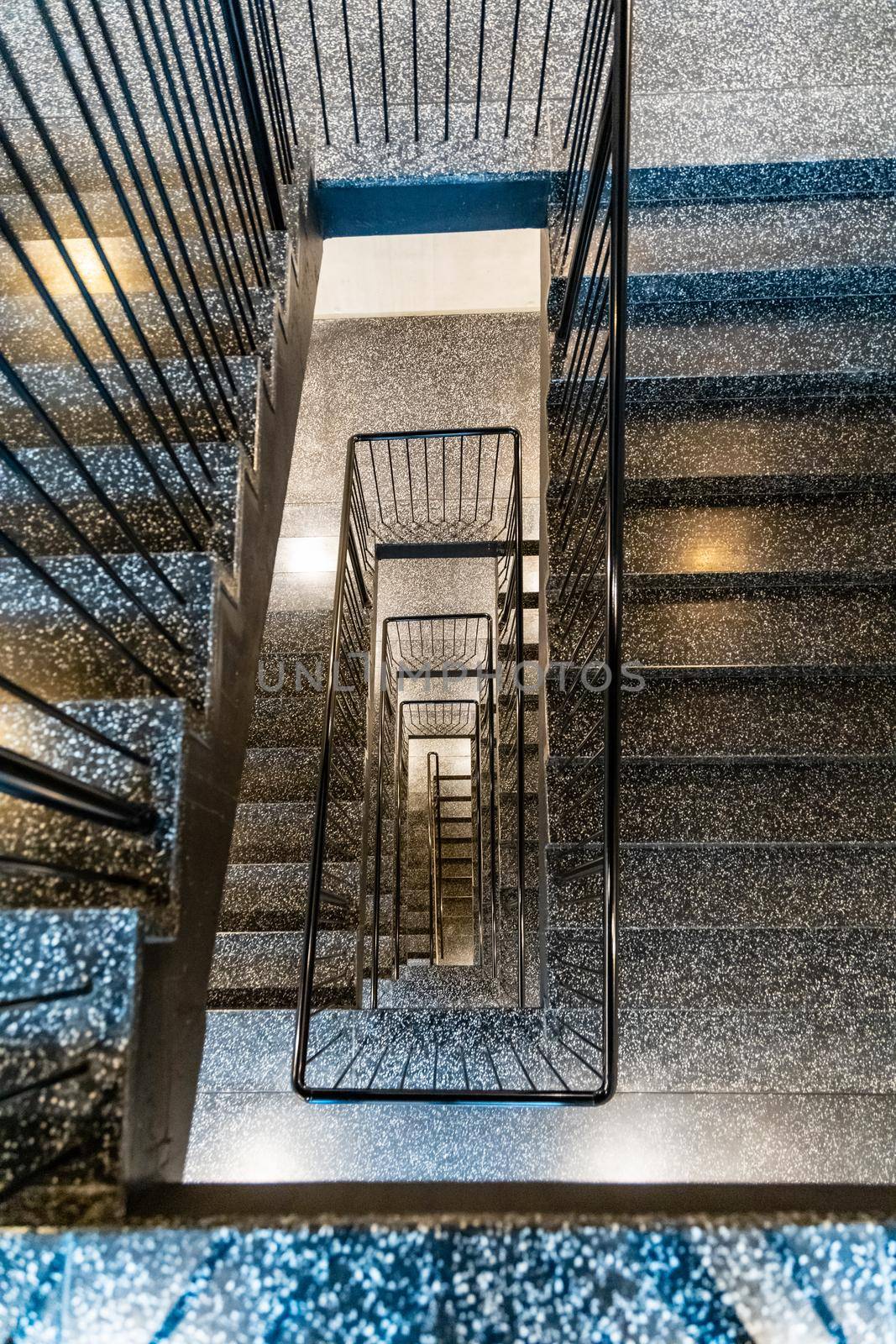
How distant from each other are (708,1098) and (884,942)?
0.70 meters

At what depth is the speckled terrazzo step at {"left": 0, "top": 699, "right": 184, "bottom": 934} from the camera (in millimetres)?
1213

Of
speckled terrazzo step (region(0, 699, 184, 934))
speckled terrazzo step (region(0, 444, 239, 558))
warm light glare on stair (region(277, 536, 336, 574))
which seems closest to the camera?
speckled terrazzo step (region(0, 699, 184, 934))

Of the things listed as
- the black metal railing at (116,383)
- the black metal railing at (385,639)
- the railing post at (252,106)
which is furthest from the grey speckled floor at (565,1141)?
the railing post at (252,106)

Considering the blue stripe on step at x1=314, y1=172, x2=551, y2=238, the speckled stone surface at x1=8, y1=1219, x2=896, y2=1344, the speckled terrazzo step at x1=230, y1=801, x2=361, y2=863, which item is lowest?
the speckled stone surface at x1=8, y1=1219, x2=896, y2=1344

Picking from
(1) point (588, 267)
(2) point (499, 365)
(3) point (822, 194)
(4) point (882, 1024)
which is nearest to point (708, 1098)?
(4) point (882, 1024)

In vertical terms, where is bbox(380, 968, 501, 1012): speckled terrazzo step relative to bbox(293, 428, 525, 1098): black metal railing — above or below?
below

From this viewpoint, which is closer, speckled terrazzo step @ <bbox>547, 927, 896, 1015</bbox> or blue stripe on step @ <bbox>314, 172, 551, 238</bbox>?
speckled terrazzo step @ <bbox>547, 927, 896, 1015</bbox>

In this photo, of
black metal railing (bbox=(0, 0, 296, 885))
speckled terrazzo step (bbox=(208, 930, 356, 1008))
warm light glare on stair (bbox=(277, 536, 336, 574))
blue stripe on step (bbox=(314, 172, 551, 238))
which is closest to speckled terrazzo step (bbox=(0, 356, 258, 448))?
black metal railing (bbox=(0, 0, 296, 885))

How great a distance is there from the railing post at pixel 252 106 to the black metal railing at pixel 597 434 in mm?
889

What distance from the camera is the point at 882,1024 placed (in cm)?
213

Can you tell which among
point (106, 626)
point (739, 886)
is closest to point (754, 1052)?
point (739, 886)

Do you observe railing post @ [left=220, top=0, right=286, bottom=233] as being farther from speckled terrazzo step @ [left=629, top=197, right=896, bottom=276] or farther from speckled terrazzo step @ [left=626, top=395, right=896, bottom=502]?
speckled terrazzo step @ [left=626, top=395, right=896, bottom=502]

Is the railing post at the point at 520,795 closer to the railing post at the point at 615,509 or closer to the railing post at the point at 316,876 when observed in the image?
the railing post at the point at 316,876

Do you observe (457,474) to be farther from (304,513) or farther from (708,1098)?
(708,1098)
